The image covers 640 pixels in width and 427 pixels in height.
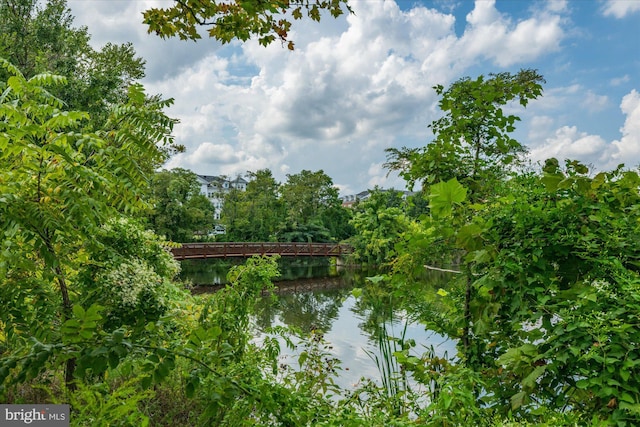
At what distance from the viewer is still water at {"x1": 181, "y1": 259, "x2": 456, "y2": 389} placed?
4088mm

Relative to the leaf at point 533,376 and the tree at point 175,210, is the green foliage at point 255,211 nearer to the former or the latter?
the tree at point 175,210

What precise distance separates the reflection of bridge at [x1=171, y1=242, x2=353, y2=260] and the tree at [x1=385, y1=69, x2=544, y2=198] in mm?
13699

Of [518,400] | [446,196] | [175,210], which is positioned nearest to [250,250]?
[175,210]

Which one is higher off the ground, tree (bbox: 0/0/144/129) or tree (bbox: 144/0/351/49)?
tree (bbox: 0/0/144/129)

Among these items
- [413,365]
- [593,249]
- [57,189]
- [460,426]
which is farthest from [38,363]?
[593,249]

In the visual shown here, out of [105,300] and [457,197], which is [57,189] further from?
[457,197]

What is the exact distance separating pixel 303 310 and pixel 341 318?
1.56 metres

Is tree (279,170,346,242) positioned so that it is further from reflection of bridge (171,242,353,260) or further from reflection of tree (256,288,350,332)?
reflection of tree (256,288,350,332)

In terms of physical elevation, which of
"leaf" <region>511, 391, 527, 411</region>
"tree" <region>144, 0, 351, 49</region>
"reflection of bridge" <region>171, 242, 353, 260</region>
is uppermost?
"reflection of bridge" <region>171, 242, 353, 260</region>

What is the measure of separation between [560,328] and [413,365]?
71cm

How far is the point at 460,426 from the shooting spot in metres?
1.22

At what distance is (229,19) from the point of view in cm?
171

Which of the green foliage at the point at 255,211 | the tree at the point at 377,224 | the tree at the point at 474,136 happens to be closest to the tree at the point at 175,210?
the green foliage at the point at 255,211

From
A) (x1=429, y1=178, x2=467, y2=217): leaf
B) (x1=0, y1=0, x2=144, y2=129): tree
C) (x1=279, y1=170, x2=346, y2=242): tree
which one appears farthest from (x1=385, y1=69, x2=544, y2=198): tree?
(x1=279, y1=170, x2=346, y2=242): tree
